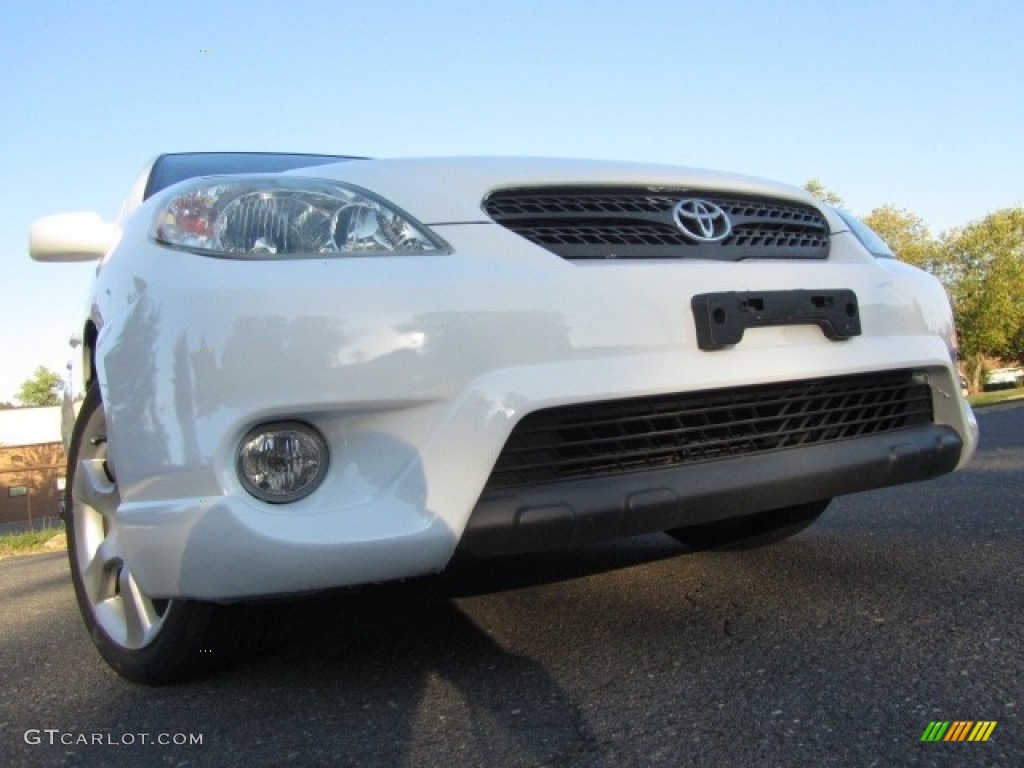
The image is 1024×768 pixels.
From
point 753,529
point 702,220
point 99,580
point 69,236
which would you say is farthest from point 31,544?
point 702,220

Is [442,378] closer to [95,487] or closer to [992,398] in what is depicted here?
[95,487]

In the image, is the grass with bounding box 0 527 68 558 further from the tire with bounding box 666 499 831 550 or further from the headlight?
the headlight

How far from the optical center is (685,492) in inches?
83.2

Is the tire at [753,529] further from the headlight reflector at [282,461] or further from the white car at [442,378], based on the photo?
the headlight reflector at [282,461]

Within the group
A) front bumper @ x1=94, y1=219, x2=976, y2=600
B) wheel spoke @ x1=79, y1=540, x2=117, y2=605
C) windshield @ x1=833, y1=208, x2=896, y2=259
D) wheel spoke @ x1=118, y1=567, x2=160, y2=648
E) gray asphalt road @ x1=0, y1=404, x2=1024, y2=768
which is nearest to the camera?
gray asphalt road @ x1=0, y1=404, x2=1024, y2=768

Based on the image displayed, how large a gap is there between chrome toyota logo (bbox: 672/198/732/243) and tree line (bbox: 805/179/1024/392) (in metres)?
37.5

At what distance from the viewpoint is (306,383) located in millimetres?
1862

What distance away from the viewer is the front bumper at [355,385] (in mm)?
1848

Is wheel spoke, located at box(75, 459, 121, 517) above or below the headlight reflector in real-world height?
below

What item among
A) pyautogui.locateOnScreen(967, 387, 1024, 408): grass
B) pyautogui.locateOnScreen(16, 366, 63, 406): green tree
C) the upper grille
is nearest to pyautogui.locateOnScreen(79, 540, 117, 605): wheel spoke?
the upper grille

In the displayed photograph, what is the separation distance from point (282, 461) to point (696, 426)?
96 cm

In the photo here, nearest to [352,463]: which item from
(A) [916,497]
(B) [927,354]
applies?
(B) [927,354]

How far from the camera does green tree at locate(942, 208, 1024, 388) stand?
37.8m

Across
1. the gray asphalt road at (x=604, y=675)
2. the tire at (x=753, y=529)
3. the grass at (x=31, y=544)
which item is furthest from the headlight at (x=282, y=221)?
the grass at (x=31, y=544)
